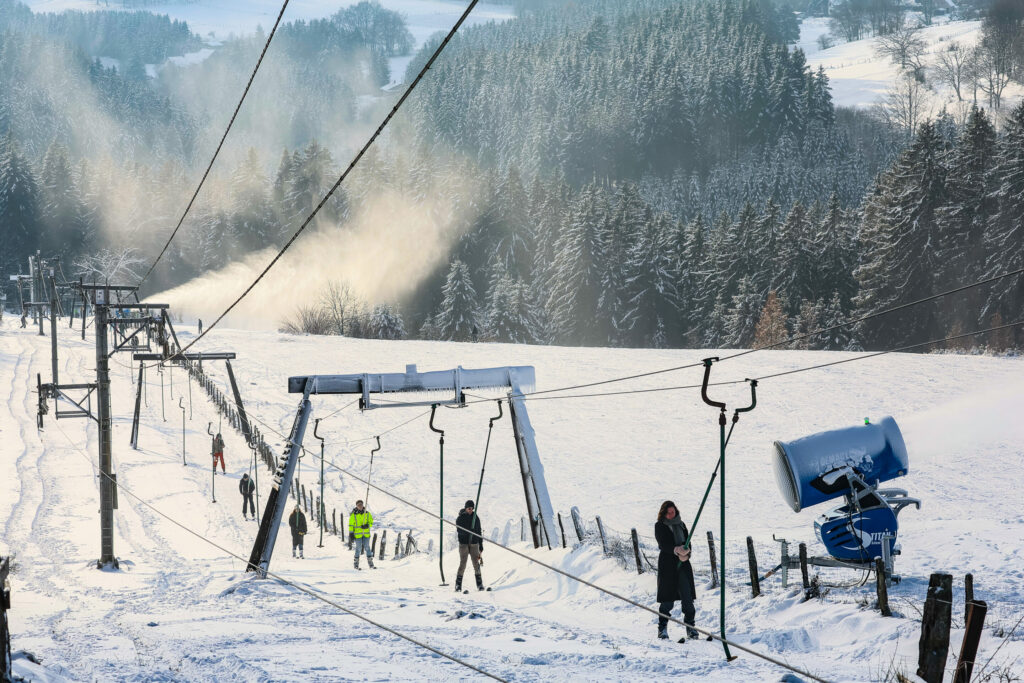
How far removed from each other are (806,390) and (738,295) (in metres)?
28.3

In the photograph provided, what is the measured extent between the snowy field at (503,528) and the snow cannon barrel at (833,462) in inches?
57.7

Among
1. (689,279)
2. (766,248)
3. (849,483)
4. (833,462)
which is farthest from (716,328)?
(849,483)

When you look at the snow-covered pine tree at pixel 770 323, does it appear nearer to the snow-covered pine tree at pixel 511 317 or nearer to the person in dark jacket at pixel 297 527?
the snow-covered pine tree at pixel 511 317

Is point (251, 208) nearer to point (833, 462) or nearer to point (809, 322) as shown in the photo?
point (809, 322)

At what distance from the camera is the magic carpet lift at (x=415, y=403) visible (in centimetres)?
1689

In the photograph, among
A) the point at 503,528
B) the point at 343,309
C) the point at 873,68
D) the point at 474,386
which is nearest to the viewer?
the point at 474,386

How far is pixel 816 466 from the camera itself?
12.7 metres

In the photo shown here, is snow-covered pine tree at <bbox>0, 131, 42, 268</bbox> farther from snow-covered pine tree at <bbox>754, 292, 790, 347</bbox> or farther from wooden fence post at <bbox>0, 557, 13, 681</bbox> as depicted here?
wooden fence post at <bbox>0, 557, 13, 681</bbox>

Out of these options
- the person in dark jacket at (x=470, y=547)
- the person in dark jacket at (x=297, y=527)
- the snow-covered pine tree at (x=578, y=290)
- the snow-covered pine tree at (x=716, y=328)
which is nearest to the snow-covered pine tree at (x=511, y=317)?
the snow-covered pine tree at (x=578, y=290)

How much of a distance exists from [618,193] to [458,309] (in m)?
19.9

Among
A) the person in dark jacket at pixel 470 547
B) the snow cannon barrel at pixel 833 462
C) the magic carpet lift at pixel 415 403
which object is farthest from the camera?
the magic carpet lift at pixel 415 403

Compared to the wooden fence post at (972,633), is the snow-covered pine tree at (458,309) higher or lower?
lower

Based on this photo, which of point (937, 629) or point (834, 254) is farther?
point (834, 254)

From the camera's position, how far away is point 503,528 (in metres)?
24.9
